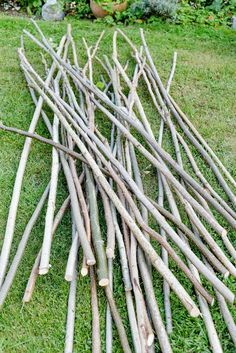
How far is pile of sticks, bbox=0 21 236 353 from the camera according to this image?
6.84ft

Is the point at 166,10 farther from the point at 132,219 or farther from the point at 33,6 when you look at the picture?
the point at 132,219

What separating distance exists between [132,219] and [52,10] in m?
3.85

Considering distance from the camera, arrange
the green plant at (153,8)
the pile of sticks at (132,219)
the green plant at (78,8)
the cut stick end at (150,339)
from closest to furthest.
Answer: the cut stick end at (150,339), the pile of sticks at (132,219), the green plant at (153,8), the green plant at (78,8)

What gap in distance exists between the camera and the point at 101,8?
5.27 metres

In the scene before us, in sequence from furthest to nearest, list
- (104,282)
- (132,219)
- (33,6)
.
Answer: (33,6) < (132,219) < (104,282)

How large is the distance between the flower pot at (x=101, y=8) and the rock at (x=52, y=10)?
1.33 feet

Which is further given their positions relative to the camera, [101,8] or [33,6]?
[33,6]

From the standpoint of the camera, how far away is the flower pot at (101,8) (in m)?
5.27

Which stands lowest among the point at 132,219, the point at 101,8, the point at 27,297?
the point at 27,297

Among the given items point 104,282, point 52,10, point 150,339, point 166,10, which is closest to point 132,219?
point 104,282

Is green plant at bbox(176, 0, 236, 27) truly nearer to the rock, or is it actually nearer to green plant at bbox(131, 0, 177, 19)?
green plant at bbox(131, 0, 177, 19)

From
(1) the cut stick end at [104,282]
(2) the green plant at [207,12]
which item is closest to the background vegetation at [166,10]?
(2) the green plant at [207,12]

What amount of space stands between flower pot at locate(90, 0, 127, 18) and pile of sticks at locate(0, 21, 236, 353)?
2171mm

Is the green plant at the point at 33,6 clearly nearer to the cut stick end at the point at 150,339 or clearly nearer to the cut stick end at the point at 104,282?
the cut stick end at the point at 104,282
